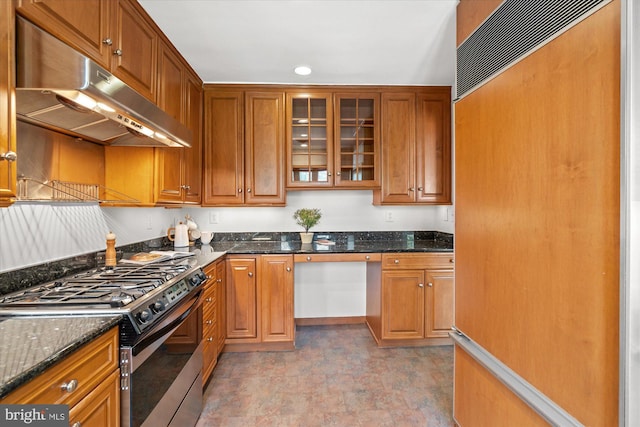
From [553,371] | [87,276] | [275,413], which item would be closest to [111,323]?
[87,276]

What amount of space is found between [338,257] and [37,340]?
6.71 feet

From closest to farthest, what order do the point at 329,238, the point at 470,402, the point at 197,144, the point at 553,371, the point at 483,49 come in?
the point at 553,371
the point at 483,49
the point at 470,402
the point at 197,144
the point at 329,238

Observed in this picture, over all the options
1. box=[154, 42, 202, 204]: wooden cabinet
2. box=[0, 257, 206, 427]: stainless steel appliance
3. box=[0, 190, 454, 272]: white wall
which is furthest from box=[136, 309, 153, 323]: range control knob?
box=[154, 42, 202, 204]: wooden cabinet

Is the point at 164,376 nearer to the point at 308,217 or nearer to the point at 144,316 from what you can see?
the point at 144,316

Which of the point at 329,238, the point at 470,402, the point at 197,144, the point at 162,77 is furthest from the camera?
the point at 329,238

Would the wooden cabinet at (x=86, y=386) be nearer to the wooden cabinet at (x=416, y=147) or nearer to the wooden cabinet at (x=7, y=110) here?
the wooden cabinet at (x=7, y=110)

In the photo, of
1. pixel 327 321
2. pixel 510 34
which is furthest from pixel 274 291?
pixel 510 34

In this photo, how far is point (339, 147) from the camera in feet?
9.59

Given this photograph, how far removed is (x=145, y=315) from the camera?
114 centimetres

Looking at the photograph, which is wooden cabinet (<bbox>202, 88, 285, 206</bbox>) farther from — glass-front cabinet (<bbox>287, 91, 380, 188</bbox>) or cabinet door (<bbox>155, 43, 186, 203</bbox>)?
cabinet door (<bbox>155, 43, 186, 203</bbox>)

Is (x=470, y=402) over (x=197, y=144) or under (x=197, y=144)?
under

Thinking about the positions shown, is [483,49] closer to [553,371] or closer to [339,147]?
[553,371]

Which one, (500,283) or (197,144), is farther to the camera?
(197,144)

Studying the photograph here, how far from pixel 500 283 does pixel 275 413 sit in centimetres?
154
